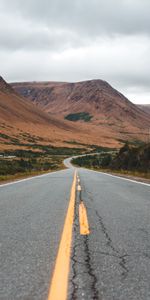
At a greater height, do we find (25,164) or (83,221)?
(83,221)

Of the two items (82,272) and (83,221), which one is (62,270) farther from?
(83,221)

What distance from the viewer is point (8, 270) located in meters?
4.22

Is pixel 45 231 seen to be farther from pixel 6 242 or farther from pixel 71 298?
pixel 71 298

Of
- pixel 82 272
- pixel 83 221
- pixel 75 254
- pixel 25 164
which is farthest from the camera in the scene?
pixel 25 164

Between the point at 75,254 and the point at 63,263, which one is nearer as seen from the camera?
the point at 63,263

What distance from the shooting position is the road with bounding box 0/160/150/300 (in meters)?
3.62

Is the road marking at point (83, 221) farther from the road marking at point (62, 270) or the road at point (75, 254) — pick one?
the road marking at point (62, 270)

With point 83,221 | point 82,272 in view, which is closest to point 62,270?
point 82,272

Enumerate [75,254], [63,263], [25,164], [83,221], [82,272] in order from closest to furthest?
[82,272] → [63,263] → [75,254] → [83,221] → [25,164]

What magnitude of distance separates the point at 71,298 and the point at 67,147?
178 meters

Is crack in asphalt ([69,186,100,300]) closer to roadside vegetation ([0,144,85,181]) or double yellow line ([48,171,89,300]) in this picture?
double yellow line ([48,171,89,300])

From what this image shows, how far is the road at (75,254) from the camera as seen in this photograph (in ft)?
11.9

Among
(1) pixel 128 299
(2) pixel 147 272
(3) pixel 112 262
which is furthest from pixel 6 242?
(1) pixel 128 299

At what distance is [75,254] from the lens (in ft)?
16.0
